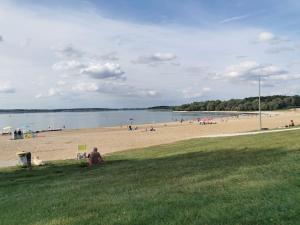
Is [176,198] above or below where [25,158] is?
above

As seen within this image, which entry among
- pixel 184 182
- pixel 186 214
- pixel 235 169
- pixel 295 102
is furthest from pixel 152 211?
pixel 295 102

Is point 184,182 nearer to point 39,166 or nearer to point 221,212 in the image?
point 221,212

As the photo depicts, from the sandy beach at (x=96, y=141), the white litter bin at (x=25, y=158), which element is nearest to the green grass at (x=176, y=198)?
the white litter bin at (x=25, y=158)

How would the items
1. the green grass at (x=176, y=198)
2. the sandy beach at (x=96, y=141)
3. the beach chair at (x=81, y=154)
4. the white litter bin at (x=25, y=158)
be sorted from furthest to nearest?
the sandy beach at (x=96, y=141)
the beach chair at (x=81, y=154)
the white litter bin at (x=25, y=158)
the green grass at (x=176, y=198)

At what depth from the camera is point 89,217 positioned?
6.14 metres

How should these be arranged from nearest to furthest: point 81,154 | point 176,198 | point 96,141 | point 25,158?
point 176,198 → point 25,158 → point 81,154 → point 96,141

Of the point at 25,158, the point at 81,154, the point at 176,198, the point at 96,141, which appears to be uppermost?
the point at 176,198

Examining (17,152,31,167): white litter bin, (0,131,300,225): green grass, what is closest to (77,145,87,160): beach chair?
(17,152,31,167): white litter bin

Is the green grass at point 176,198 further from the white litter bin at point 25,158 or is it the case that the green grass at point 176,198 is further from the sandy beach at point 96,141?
the sandy beach at point 96,141

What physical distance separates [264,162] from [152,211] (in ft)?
16.7

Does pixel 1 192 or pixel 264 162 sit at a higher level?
pixel 264 162

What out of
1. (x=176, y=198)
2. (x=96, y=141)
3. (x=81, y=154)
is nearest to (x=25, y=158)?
(x=81, y=154)

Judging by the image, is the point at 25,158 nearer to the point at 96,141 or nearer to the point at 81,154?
the point at 81,154

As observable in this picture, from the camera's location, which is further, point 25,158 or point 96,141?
point 96,141
